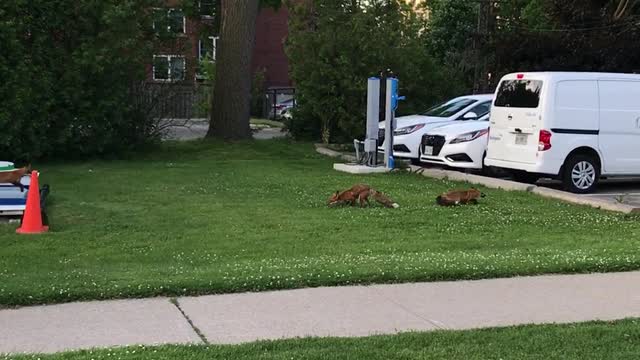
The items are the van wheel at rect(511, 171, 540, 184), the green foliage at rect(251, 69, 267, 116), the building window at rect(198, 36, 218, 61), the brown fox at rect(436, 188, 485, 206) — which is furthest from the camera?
the green foliage at rect(251, 69, 267, 116)

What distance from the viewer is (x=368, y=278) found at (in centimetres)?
658

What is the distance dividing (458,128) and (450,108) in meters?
2.05

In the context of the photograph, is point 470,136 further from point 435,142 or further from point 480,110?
point 480,110

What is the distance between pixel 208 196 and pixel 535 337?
23.5 ft

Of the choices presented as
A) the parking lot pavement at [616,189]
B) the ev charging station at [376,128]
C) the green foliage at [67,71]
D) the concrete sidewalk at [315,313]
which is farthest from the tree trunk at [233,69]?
the concrete sidewalk at [315,313]

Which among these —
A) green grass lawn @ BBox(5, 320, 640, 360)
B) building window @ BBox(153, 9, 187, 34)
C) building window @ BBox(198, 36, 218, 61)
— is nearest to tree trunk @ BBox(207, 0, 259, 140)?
building window @ BBox(198, 36, 218, 61)

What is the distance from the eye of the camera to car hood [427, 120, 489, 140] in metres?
14.5

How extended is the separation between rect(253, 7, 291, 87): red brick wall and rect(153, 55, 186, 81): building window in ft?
92.0

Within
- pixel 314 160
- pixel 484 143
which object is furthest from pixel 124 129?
pixel 484 143

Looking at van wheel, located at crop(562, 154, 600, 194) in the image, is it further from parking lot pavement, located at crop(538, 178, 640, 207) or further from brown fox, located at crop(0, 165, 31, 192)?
brown fox, located at crop(0, 165, 31, 192)

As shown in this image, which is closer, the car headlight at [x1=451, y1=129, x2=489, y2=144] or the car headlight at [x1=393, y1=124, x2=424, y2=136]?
the car headlight at [x1=451, y1=129, x2=489, y2=144]

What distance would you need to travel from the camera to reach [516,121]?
41.1 ft

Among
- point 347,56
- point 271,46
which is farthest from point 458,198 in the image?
point 271,46

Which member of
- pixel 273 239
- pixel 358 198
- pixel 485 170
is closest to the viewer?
pixel 273 239
